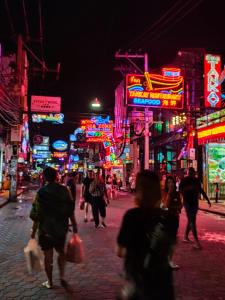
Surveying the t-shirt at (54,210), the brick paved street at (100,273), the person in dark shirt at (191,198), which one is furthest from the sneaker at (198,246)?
the t-shirt at (54,210)

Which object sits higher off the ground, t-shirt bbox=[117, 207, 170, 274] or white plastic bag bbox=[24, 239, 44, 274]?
t-shirt bbox=[117, 207, 170, 274]

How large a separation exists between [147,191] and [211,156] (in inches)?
883

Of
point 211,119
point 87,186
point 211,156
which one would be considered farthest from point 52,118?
point 87,186

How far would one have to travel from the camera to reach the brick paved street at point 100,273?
576 cm

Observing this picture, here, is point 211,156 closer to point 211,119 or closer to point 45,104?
point 211,119

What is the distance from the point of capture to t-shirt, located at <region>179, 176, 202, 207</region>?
9602 mm

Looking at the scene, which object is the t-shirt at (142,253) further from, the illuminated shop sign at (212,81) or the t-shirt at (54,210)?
the illuminated shop sign at (212,81)

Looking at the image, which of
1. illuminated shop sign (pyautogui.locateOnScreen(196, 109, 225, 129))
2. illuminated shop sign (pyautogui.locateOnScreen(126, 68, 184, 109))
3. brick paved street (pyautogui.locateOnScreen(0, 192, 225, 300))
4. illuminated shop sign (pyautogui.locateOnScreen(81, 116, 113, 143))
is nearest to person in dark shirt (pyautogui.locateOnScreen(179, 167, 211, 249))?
brick paved street (pyautogui.locateOnScreen(0, 192, 225, 300))

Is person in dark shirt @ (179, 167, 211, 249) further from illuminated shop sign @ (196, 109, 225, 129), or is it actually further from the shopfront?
the shopfront

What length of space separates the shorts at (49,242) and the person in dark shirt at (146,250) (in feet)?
7.90

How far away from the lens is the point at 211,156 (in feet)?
82.3

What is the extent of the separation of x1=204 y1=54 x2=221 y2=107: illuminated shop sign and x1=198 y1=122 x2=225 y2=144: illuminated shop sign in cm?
166

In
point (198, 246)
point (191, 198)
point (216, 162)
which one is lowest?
point (198, 246)

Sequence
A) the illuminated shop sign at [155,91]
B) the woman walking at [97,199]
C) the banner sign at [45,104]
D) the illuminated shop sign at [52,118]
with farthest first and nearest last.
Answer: the illuminated shop sign at [52,118], the banner sign at [45,104], the illuminated shop sign at [155,91], the woman walking at [97,199]
